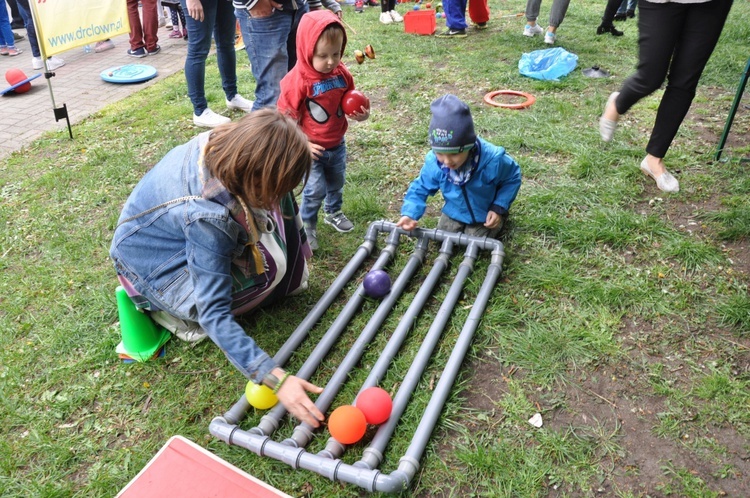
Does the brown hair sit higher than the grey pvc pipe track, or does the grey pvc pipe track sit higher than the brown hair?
the brown hair

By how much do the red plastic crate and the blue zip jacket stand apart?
5547 mm

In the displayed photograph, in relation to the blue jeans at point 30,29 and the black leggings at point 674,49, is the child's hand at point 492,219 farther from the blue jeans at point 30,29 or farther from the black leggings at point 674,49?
the blue jeans at point 30,29

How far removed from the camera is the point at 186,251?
7.36ft

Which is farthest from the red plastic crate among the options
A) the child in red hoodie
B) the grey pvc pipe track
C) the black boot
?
the grey pvc pipe track

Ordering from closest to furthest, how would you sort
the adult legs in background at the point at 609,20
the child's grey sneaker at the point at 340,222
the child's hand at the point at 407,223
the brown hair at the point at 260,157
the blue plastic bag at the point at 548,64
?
the brown hair at the point at 260,157 < the child's hand at the point at 407,223 < the child's grey sneaker at the point at 340,222 < the blue plastic bag at the point at 548,64 < the adult legs in background at the point at 609,20

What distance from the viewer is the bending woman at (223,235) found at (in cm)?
196

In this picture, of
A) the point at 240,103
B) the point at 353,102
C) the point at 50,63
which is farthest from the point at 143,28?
the point at 353,102

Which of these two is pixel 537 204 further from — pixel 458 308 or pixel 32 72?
pixel 32 72

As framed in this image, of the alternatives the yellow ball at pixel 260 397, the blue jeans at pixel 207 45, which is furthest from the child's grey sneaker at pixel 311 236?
the blue jeans at pixel 207 45

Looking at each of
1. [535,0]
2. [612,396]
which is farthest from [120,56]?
[612,396]

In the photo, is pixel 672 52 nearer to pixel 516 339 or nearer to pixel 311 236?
pixel 516 339

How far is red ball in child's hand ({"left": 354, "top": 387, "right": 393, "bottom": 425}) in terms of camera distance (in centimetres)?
210

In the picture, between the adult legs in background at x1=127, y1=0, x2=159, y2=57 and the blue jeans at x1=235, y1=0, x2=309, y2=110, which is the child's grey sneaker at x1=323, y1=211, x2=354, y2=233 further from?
the adult legs in background at x1=127, y1=0, x2=159, y2=57

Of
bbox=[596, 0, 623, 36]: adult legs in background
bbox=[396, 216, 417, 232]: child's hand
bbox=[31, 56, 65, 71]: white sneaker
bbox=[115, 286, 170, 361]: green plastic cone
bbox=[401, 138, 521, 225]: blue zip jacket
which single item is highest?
bbox=[596, 0, 623, 36]: adult legs in background
